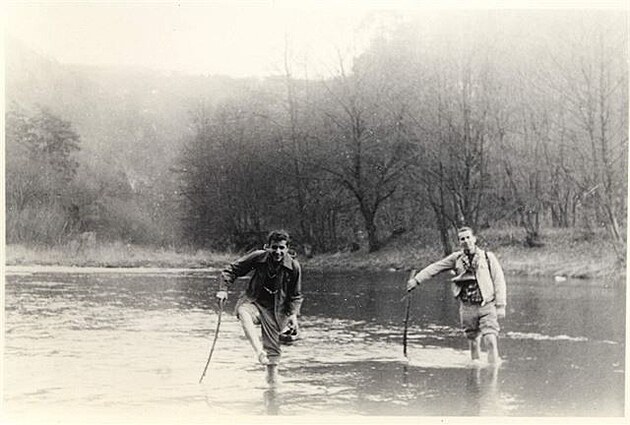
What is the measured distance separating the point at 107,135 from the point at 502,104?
39.0ft

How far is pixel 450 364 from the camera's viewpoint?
10.1m

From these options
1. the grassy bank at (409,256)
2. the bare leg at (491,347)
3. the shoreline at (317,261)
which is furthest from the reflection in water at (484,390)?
the grassy bank at (409,256)

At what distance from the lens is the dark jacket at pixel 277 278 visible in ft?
29.6

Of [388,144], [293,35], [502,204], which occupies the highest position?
[293,35]

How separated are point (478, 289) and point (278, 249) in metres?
2.72

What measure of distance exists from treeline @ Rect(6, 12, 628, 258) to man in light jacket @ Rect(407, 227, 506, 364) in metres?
6.94

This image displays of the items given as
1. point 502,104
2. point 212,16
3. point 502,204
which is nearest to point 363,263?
point 502,204

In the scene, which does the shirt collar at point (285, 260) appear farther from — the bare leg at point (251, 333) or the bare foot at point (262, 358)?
the bare foot at point (262, 358)

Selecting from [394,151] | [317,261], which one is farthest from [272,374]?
[394,151]

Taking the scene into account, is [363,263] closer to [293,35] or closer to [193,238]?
[193,238]

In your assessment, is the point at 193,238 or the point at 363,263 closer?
the point at 193,238

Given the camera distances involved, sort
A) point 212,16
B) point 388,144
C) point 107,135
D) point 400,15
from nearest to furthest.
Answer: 1. point 212,16
2. point 400,15
3. point 107,135
4. point 388,144

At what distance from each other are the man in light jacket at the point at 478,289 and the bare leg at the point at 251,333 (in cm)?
212

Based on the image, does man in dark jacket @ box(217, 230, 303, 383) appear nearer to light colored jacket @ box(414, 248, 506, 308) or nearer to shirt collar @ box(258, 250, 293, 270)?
shirt collar @ box(258, 250, 293, 270)
